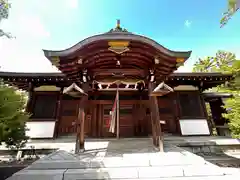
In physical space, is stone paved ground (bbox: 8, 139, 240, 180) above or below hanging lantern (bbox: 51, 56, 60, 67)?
below

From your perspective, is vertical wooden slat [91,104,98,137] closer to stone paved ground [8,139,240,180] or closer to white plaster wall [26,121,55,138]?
white plaster wall [26,121,55,138]

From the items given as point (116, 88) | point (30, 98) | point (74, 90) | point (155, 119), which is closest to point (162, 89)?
point (155, 119)

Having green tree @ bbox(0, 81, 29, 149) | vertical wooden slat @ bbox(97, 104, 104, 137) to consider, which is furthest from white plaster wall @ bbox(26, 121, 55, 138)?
vertical wooden slat @ bbox(97, 104, 104, 137)

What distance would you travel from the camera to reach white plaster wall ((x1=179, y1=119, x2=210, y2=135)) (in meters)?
6.70

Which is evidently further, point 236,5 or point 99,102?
point 99,102

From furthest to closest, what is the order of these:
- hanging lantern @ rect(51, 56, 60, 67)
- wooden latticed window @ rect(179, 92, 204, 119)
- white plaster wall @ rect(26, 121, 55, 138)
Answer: wooden latticed window @ rect(179, 92, 204, 119), white plaster wall @ rect(26, 121, 55, 138), hanging lantern @ rect(51, 56, 60, 67)

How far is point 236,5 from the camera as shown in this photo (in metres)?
3.69

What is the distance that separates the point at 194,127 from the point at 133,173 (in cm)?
584

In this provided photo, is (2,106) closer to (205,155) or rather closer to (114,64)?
(114,64)

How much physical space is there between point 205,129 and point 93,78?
22.4 ft

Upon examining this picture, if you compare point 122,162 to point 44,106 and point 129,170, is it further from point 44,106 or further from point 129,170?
point 44,106

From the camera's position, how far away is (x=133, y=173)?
2498 mm

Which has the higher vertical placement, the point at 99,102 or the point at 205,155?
the point at 99,102

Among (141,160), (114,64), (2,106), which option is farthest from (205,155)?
(2,106)
